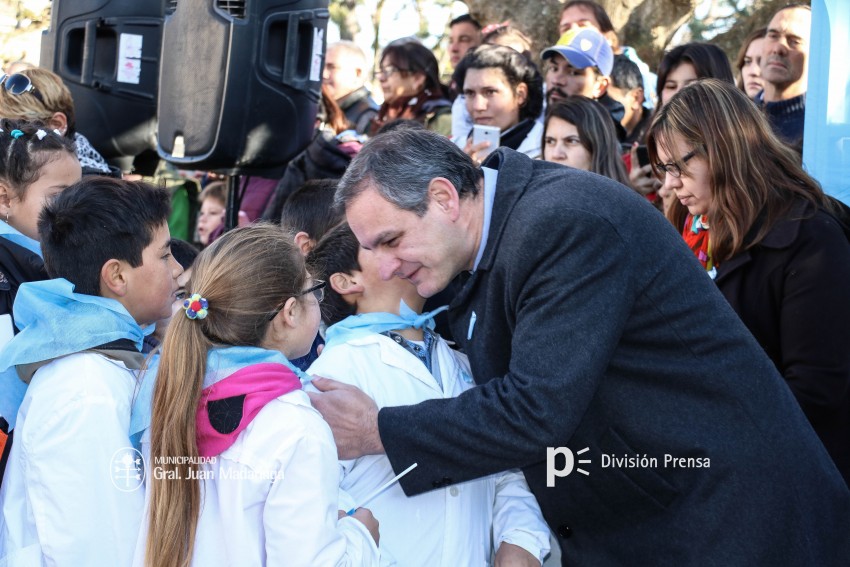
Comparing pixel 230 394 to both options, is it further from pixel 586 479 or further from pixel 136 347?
pixel 586 479

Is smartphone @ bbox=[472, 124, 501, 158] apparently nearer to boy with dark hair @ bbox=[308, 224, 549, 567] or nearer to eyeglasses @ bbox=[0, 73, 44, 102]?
boy with dark hair @ bbox=[308, 224, 549, 567]

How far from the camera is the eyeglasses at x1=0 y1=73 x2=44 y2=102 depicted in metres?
4.07

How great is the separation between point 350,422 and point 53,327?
78 cm

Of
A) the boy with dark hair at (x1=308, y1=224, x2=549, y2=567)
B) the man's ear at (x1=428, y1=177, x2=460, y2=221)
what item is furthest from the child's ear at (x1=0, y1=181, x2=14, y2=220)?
the man's ear at (x1=428, y1=177, x2=460, y2=221)

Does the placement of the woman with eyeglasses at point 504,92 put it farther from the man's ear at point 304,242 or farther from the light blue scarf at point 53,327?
the light blue scarf at point 53,327

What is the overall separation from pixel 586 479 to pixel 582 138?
6.88 feet

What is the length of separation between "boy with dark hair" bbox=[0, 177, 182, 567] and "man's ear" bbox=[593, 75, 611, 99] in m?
2.77

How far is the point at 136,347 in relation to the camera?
250cm

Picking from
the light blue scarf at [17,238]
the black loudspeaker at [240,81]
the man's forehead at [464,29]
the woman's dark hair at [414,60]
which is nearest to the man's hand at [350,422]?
the light blue scarf at [17,238]

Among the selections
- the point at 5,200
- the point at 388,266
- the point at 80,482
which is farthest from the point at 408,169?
the point at 5,200

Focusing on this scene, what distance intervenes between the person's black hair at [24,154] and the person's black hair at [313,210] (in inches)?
31.4

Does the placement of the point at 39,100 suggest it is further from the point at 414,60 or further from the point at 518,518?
the point at 518,518

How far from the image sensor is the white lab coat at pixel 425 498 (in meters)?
2.41

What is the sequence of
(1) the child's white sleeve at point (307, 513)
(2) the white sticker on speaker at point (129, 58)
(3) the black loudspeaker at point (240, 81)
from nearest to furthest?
(1) the child's white sleeve at point (307, 513) < (3) the black loudspeaker at point (240, 81) < (2) the white sticker on speaker at point (129, 58)
